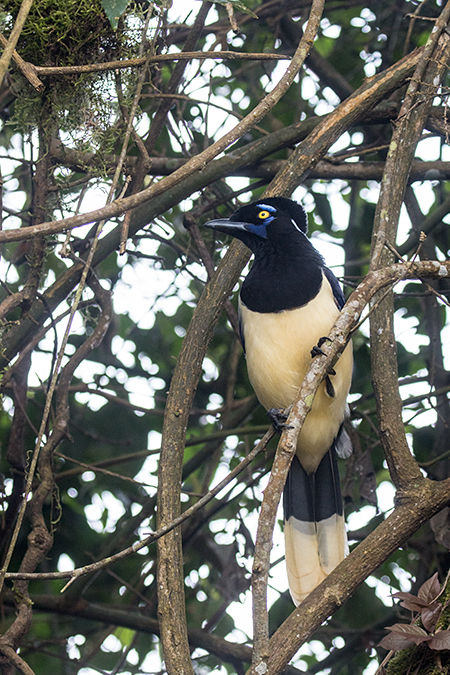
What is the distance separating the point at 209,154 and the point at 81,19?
727 millimetres

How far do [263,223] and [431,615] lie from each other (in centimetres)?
164

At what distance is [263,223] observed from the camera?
2898mm

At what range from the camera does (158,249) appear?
4.05m

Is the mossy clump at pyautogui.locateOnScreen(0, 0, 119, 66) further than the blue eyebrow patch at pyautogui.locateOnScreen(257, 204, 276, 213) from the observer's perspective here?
No

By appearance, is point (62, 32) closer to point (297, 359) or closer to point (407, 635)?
point (297, 359)

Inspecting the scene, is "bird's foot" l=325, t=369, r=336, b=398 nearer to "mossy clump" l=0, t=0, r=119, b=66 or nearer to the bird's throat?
the bird's throat

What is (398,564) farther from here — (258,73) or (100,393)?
(258,73)

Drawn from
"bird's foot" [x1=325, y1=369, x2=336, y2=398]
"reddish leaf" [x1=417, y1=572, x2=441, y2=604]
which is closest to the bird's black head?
"bird's foot" [x1=325, y1=369, x2=336, y2=398]

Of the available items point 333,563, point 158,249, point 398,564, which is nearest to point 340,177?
point 158,249

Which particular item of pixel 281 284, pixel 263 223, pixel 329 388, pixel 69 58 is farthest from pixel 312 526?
pixel 69 58

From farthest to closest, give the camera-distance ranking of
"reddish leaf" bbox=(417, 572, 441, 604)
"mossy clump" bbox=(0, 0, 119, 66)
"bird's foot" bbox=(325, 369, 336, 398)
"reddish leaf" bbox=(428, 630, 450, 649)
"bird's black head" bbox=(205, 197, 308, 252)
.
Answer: "bird's black head" bbox=(205, 197, 308, 252), "bird's foot" bbox=(325, 369, 336, 398), "mossy clump" bbox=(0, 0, 119, 66), "reddish leaf" bbox=(417, 572, 441, 604), "reddish leaf" bbox=(428, 630, 450, 649)

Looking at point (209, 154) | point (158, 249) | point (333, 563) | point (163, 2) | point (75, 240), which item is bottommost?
point (333, 563)

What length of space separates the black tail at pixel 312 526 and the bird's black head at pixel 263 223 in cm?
95

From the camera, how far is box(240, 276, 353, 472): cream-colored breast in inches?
107
